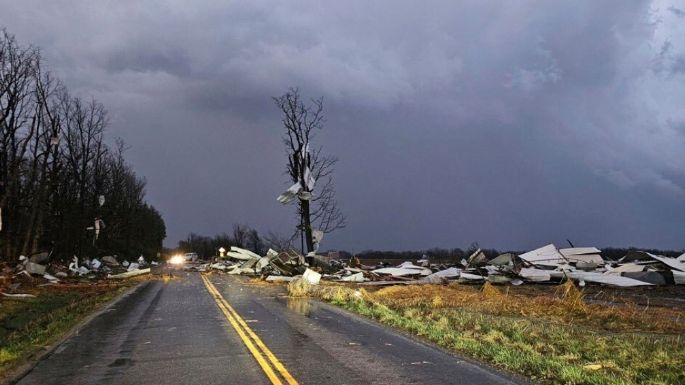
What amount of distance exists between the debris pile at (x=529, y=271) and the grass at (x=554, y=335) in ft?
43.6

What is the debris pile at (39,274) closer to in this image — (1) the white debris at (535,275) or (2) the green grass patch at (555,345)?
(2) the green grass patch at (555,345)

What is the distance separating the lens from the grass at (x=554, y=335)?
894 cm

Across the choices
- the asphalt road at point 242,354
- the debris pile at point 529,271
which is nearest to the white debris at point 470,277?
the debris pile at point 529,271

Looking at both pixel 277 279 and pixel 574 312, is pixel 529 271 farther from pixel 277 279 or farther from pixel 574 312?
pixel 574 312

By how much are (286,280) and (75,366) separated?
2572 cm

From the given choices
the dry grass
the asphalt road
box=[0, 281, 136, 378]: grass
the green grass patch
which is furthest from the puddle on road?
box=[0, 281, 136, 378]: grass

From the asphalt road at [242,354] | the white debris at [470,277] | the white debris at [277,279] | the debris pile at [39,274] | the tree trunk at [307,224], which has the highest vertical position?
the tree trunk at [307,224]

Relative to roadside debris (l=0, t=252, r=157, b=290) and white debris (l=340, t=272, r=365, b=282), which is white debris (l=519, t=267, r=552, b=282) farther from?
roadside debris (l=0, t=252, r=157, b=290)

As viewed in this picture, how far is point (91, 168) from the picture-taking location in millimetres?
63188

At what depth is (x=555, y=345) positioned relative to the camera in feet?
37.8

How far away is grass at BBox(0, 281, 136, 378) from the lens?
36.2 feet

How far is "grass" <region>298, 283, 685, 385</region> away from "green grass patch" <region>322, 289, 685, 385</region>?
14 millimetres

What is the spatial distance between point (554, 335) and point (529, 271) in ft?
81.2

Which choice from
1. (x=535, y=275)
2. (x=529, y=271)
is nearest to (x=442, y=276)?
(x=529, y=271)
